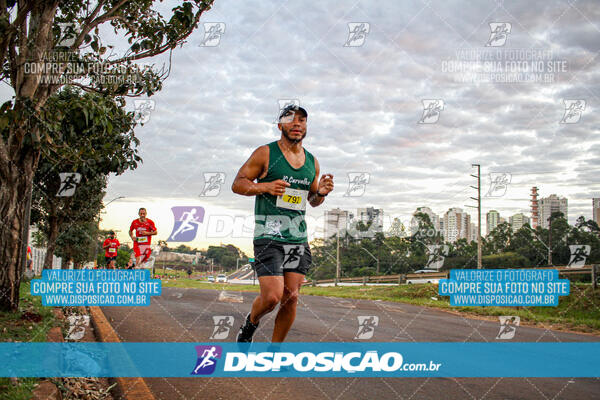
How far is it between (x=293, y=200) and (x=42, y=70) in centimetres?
528

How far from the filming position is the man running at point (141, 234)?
1074 centimetres

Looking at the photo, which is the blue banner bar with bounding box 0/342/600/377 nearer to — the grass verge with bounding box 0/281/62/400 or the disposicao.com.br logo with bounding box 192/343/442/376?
the disposicao.com.br logo with bounding box 192/343/442/376

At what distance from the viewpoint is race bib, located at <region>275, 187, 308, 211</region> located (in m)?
3.61

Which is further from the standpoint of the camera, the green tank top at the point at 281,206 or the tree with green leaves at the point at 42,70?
the tree with green leaves at the point at 42,70

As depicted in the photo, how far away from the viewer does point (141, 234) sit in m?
10.8

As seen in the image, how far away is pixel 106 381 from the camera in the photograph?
14.3 feet

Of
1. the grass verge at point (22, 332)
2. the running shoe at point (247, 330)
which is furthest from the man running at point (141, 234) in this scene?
the running shoe at point (247, 330)

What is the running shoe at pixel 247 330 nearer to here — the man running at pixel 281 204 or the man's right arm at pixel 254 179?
the man running at pixel 281 204

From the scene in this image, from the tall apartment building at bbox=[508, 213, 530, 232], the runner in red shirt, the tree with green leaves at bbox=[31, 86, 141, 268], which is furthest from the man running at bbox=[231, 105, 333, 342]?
the tall apartment building at bbox=[508, 213, 530, 232]

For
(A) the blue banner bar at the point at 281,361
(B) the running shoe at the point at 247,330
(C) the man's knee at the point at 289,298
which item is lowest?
(A) the blue banner bar at the point at 281,361

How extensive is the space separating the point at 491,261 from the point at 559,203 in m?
9.03

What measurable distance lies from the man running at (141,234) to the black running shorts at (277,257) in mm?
7615

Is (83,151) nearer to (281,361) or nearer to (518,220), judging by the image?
(281,361)

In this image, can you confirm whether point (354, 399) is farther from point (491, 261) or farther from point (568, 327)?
point (491, 261)
